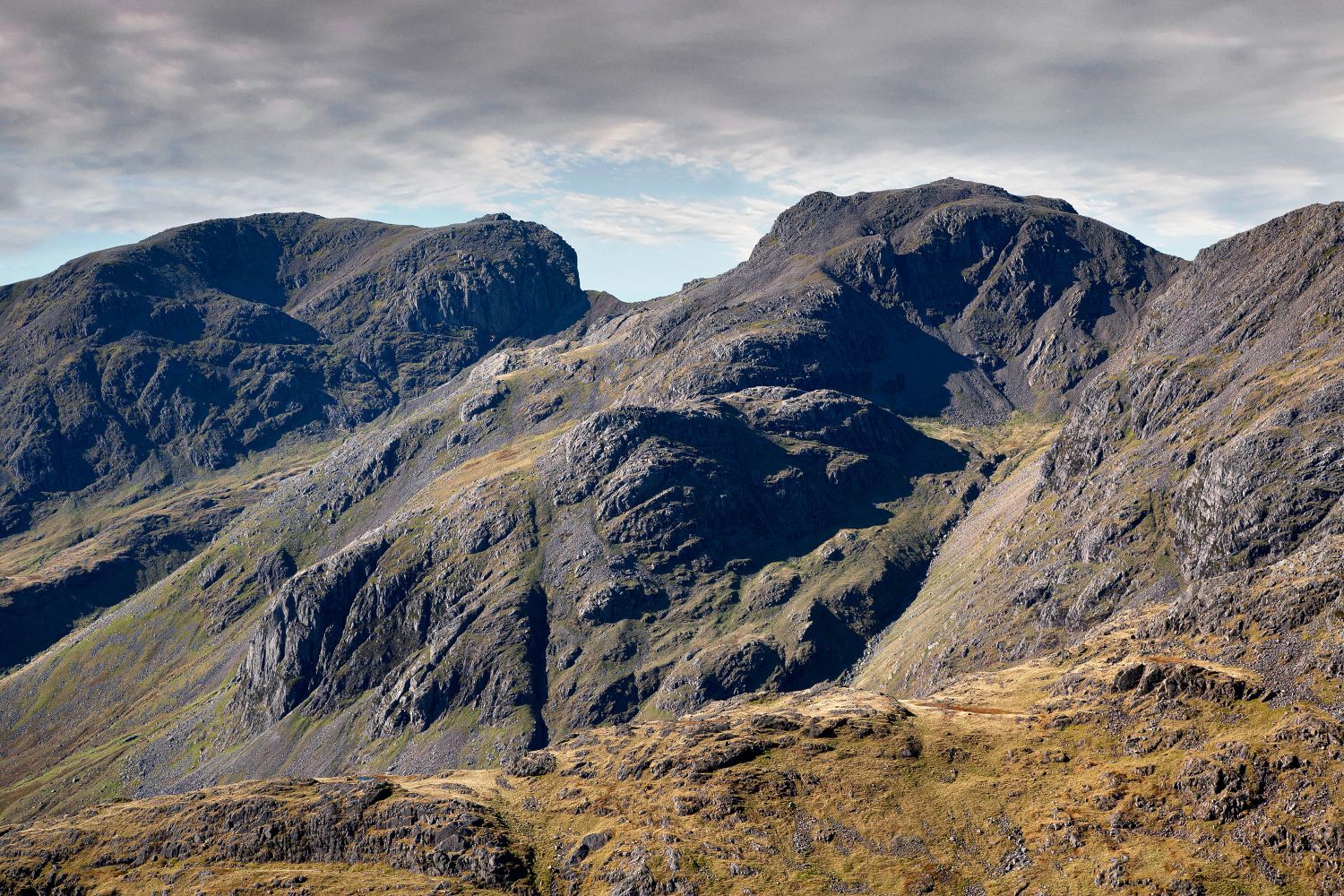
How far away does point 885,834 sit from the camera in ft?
373

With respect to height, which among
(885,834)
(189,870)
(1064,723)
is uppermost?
(1064,723)

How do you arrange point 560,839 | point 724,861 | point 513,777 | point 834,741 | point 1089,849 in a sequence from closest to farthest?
point 1089,849, point 724,861, point 560,839, point 834,741, point 513,777

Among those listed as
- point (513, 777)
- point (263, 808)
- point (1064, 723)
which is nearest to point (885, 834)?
point (1064, 723)

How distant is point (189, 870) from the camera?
128250 mm

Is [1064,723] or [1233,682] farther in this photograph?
[1064,723]

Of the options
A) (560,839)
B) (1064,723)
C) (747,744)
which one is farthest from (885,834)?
(560,839)

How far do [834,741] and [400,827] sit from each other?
63783 mm

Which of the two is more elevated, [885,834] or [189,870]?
[885,834]

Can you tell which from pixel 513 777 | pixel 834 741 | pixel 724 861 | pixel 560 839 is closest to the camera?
pixel 724 861

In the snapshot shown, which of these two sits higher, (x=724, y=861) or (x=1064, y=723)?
(x=1064, y=723)

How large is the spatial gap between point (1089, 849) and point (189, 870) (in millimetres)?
119119

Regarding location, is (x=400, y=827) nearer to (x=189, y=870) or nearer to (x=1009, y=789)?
(x=189, y=870)

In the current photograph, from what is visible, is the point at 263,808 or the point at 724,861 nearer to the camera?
the point at 724,861

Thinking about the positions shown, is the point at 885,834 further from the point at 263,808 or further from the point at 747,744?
the point at 263,808
